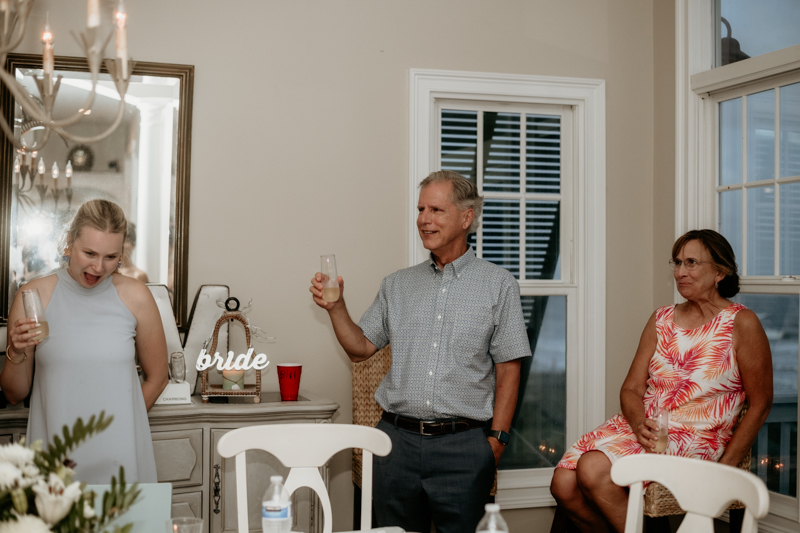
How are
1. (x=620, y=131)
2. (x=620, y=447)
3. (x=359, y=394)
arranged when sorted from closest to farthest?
(x=620, y=447) → (x=359, y=394) → (x=620, y=131)

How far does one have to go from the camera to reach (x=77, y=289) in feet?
7.24

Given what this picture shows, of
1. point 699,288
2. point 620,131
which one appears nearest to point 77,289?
point 699,288

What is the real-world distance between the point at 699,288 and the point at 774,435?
787mm

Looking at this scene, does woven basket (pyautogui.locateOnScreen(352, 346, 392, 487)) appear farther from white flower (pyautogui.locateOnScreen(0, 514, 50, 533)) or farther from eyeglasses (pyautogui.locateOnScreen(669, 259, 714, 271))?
white flower (pyautogui.locateOnScreen(0, 514, 50, 533))

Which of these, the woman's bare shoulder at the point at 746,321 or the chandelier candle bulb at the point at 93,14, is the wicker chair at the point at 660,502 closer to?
the woman's bare shoulder at the point at 746,321

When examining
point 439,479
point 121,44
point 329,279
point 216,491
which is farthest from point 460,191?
point 216,491

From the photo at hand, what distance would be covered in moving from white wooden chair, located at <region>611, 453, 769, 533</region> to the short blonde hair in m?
1.64

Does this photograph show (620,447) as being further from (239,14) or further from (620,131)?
(239,14)

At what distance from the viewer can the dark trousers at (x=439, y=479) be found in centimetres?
220

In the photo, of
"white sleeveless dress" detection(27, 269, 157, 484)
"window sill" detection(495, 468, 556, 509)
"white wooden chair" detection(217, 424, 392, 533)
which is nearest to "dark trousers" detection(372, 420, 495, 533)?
"white wooden chair" detection(217, 424, 392, 533)

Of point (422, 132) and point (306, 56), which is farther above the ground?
point (306, 56)

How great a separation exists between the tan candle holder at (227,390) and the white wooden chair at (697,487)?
1557 millimetres

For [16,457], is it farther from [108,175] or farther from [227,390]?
[108,175]

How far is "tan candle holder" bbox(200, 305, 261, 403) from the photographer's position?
274 centimetres
